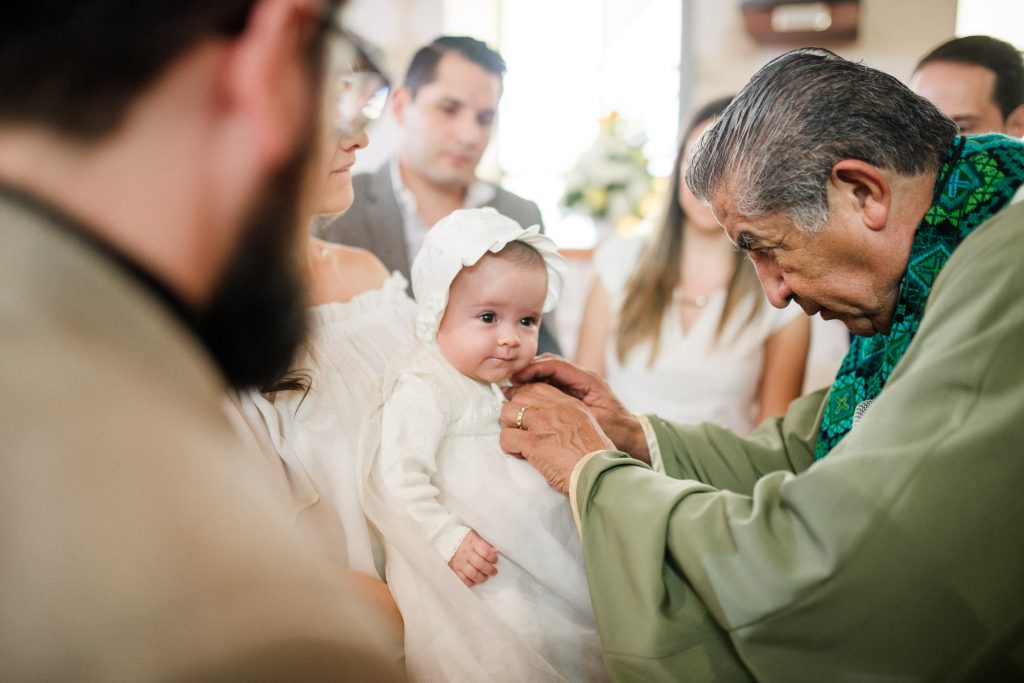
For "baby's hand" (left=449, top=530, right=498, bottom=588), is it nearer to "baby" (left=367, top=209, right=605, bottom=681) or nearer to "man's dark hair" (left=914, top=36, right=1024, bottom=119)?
"baby" (left=367, top=209, right=605, bottom=681)

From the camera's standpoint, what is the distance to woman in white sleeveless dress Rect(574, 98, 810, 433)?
2.46m

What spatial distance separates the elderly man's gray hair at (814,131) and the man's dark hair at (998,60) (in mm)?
918

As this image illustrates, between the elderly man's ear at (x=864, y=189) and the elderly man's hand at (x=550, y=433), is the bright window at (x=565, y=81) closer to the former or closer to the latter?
the elderly man's hand at (x=550, y=433)

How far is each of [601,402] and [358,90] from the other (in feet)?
2.94

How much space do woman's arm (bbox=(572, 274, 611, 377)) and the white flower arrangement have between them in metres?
0.23

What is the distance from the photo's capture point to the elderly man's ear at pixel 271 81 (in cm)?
59

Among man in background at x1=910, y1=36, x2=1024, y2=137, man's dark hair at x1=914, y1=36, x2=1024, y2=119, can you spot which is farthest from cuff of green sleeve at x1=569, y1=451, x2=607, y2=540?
man's dark hair at x1=914, y1=36, x2=1024, y2=119

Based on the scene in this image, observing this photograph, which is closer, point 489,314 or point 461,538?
point 461,538

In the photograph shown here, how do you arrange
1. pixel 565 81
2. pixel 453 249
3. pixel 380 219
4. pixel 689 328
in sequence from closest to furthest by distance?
pixel 453 249
pixel 380 219
pixel 565 81
pixel 689 328

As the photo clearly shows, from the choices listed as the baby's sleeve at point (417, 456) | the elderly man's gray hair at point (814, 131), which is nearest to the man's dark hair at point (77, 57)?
the baby's sleeve at point (417, 456)

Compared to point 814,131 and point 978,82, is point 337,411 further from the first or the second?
point 978,82

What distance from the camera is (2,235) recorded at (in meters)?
0.51

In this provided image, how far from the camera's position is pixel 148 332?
21.4 inches

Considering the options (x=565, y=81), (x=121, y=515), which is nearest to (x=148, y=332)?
(x=121, y=515)
